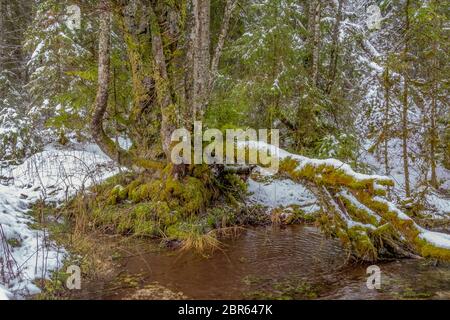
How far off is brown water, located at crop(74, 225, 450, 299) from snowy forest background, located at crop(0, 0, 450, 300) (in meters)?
2.90

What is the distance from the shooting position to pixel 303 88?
11.5 meters

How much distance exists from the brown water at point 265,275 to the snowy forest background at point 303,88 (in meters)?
2.90

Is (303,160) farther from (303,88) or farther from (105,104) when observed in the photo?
(303,88)

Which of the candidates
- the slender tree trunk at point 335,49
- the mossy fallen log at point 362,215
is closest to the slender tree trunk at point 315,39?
the slender tree trunk at point 335,49

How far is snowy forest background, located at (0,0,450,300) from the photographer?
30.3 feet

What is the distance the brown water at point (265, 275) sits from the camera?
487 centimetres

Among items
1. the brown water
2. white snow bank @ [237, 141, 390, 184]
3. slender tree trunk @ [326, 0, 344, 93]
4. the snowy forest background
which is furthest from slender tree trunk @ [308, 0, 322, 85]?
the brown water

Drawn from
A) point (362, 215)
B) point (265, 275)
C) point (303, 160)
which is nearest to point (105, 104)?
point (303, 160)

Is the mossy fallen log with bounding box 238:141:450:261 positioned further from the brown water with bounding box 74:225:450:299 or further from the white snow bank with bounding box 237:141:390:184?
the brown water with bounding box 74:225:450:299

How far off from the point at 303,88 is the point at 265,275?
728 centimetres

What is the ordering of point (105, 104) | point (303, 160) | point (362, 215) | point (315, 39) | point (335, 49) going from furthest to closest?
point (335, 49), point (315, 39), point (105, 104), point (303, 160), point (362, 215)
